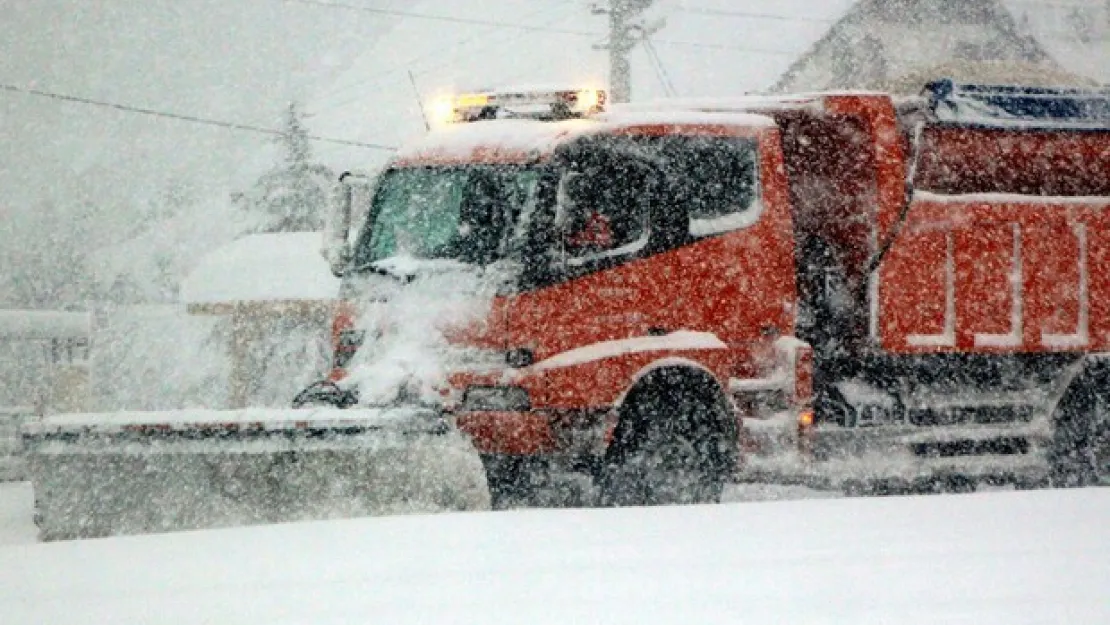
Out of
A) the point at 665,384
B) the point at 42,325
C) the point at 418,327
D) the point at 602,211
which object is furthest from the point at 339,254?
the point at 42,325

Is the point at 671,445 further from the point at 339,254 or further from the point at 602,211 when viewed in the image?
the point at 339,254

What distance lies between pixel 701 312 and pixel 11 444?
1325cm

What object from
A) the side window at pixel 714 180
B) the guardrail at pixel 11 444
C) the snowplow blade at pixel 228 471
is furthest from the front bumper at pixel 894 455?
the guardrail at pixel 11 444

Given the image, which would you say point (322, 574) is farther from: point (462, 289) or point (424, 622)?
point (462, 289)

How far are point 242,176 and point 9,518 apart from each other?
251 ft

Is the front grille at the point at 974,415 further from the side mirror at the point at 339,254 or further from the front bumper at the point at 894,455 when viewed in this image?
the side mirror at the point at 339,254

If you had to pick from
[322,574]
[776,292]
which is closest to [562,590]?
[322,574]

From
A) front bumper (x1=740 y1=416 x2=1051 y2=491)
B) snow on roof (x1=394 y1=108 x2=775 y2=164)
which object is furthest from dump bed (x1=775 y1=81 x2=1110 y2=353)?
snow on roof (x1=394 y1=108 x2=775 y2=164)

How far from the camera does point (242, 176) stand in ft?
277

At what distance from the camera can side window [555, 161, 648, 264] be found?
→ 23.8 feet

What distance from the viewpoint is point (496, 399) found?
702 cm

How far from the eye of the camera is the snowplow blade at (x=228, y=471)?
6.65 meters

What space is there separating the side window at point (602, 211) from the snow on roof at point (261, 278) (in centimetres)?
1439

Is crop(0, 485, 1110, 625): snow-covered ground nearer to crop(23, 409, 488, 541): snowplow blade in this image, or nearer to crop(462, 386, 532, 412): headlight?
crop(23, 409, 488, 541): snowplow blade
